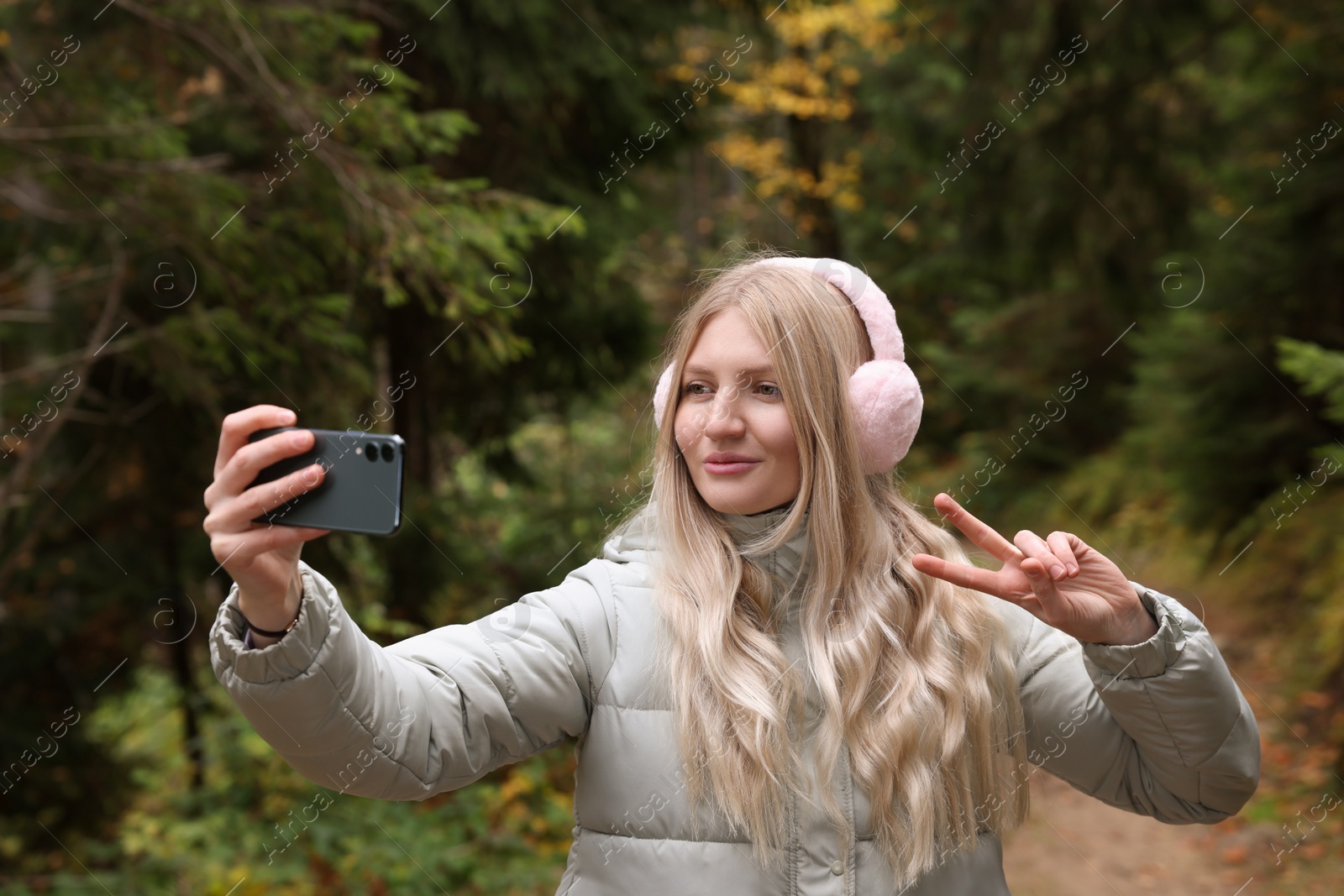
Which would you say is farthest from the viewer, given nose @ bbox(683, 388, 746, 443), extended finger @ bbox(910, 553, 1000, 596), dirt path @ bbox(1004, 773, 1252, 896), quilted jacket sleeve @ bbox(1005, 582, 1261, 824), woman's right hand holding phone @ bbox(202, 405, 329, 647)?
dirt path @ bbox(1004, 773, 1252, 896)

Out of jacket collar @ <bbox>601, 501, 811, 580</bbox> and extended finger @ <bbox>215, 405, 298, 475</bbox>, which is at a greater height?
extended finger @ <bbox>215, 405, 298, 475</bbox>

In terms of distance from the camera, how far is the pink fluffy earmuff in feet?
6.54

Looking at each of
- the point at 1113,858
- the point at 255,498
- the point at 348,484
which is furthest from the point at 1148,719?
the point at 1113,858

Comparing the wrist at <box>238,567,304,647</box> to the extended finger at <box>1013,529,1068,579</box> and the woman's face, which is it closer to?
the woman's face

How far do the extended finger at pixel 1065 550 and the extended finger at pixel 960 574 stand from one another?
0.34 ft

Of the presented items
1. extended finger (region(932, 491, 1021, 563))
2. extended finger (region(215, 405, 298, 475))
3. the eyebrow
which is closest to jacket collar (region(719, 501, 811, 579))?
the eyebrow

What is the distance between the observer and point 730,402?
1.96 m

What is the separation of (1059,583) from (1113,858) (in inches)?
211

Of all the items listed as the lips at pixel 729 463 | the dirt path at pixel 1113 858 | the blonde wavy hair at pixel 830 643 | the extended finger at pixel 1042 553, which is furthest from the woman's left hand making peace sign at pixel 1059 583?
the dirt path at pixel 1113 858

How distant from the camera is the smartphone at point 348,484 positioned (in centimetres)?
139

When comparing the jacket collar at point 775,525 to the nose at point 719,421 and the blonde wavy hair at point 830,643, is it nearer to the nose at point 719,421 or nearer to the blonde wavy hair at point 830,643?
the blonde wavy hair at point 830,643

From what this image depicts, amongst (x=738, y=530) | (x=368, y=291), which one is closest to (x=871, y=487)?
(x=738, y=530)

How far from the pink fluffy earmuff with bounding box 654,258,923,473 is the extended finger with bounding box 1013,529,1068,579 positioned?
36cm

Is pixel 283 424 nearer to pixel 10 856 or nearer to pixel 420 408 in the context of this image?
pixel 420 408
